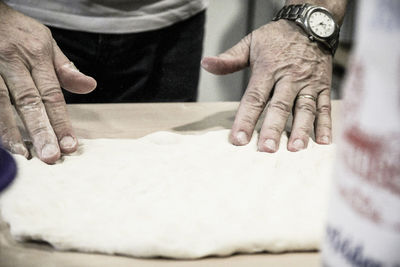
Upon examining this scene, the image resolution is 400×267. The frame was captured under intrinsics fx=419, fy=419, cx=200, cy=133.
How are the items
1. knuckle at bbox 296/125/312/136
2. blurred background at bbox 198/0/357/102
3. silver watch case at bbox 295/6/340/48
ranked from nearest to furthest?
knuckle at bbox 296/125/312/136 < silver watch case at bbox 295/6/340/48 < blurred background at bbox 198/0/357/102

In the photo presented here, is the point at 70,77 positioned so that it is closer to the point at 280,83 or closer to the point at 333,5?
the point at 280,83

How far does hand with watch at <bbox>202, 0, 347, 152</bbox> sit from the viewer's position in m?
0.82

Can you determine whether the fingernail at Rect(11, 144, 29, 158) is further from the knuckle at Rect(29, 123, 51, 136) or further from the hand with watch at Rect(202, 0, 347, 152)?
the hand with watch at Rect(202, 0, 347, 152)

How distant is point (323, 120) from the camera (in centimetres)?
86

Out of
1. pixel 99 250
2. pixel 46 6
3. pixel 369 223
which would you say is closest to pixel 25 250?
pixel 99 250

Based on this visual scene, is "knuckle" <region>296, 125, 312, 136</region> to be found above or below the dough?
above

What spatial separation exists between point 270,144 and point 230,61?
21cm

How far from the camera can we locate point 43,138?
0.73m

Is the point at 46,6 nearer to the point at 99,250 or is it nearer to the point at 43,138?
the point at 43,138

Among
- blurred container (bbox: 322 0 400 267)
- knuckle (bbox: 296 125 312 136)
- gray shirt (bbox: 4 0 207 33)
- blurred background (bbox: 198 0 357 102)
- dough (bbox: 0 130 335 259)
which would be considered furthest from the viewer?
blurred background (bbox: 198 0 357 102)

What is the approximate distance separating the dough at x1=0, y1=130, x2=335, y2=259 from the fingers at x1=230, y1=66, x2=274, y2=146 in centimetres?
5

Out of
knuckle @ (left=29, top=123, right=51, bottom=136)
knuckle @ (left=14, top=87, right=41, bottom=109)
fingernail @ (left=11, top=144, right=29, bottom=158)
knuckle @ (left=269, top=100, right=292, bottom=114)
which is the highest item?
knuckle @ (left=269, top=100, right=292, bottom=114)

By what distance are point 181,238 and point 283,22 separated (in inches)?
25.4

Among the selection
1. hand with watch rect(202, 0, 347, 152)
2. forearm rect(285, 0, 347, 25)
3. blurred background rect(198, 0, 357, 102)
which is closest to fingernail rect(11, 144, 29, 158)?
hand with watch rect(202, 0, 347, 152)
